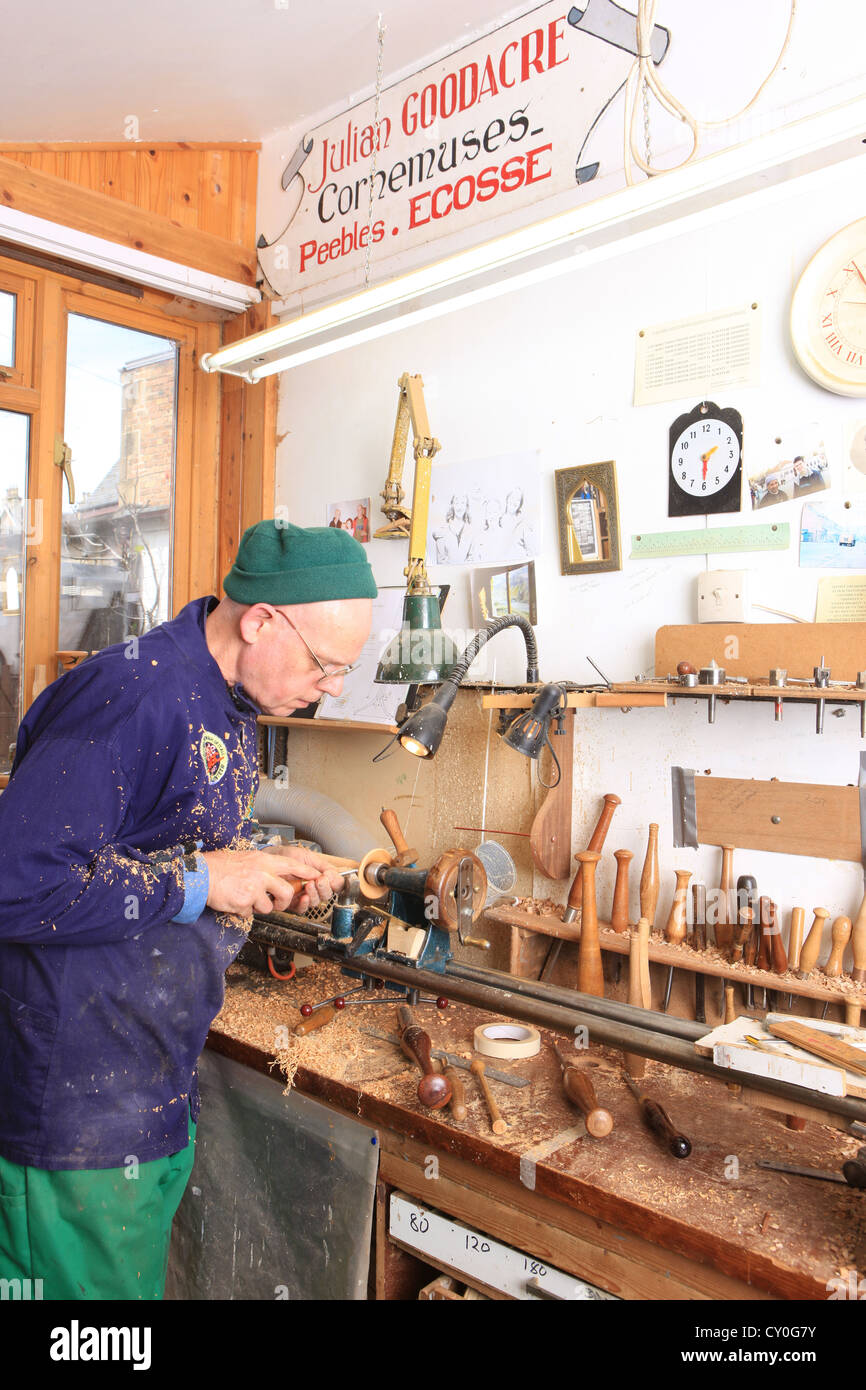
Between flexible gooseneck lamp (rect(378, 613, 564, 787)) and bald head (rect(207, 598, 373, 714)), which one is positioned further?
flexible gooseneck lamp (rect(378, 613, 564, 787))

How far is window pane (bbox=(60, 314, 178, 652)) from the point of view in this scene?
3.52 metres

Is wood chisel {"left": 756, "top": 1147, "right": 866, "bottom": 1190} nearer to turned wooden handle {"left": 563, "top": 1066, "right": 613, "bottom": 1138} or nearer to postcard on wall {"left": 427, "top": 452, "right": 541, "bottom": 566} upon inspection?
turned wooden handle {"left": 563, "top": 1066, "right": 613, "bottom": 1138}

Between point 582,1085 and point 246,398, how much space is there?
3025 mm

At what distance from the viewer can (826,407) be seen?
2191 millimetres

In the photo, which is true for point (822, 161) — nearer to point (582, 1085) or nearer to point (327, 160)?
point (582, 1085)

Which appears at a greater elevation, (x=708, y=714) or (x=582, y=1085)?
(x=708, y=714)

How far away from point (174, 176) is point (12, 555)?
5.35 feet

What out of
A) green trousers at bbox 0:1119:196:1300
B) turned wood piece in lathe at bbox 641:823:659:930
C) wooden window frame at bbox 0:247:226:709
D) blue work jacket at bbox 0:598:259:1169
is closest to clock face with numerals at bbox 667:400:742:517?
turned wood piece in lathe at bbox 641:823:659:930

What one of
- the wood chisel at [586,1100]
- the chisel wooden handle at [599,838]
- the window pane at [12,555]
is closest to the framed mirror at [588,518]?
the chisel wooden handle at [599,838]

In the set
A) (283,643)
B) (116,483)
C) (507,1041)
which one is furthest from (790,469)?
(116,483)

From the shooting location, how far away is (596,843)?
250cm

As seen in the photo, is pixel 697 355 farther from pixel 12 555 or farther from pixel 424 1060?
pixel 12 555

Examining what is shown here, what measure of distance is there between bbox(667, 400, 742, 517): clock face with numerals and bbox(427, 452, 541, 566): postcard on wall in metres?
0.48

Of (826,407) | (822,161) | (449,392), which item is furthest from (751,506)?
(449,392)
